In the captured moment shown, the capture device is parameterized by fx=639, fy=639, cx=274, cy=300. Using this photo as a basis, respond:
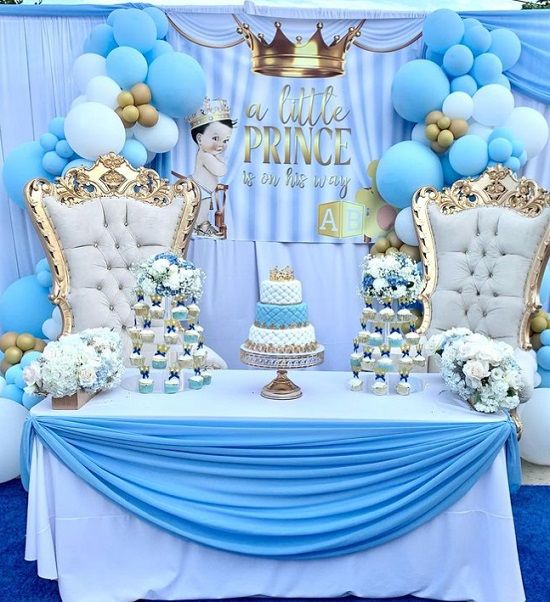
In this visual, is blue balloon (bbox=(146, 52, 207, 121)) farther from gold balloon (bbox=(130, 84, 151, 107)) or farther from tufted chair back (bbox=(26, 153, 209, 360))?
tufted chair back (bbox=(26, 153, 209, 360))

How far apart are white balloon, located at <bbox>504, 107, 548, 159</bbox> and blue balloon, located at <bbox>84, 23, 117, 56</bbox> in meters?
2.28

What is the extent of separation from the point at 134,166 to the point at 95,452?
192 centimetres

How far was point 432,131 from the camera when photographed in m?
3.57

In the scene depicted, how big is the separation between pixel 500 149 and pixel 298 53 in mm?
1352

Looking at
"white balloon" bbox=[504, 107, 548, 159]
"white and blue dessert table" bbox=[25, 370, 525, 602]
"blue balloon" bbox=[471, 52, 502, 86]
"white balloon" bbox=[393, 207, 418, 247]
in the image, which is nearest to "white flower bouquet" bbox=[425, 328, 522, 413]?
"white and blue dessert table" bbox=[25, 370, 525, 602]

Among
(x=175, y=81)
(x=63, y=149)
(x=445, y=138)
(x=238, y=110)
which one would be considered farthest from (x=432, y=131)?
(x=63, y=149)

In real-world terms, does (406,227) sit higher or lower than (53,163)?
lower

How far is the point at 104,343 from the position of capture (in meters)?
2.36

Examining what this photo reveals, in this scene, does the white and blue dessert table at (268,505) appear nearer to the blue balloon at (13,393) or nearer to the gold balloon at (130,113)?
the blue balloon at (13,393)

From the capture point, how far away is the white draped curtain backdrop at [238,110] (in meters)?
3.85

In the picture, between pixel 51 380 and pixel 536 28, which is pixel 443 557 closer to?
pixel 51 380

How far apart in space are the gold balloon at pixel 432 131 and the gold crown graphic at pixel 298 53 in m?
0.72

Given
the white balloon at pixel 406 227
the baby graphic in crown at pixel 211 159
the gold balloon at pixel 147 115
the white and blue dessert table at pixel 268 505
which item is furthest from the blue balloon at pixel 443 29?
the white and blue dessert table at pixel 268 505

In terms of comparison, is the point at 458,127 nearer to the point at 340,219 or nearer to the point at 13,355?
the point at 340,219
